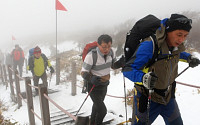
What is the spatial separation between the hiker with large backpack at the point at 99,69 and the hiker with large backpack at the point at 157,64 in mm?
895

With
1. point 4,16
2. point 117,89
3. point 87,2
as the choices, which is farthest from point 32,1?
point 117,89

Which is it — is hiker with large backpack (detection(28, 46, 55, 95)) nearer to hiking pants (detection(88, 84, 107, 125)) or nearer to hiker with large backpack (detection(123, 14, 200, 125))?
hiking pants (detection(88, 84, 107, 125))

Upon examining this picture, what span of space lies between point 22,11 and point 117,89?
73727 millimetres

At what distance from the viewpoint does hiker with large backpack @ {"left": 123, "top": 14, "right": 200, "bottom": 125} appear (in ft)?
5.91

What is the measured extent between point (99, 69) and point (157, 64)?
1.40 metres

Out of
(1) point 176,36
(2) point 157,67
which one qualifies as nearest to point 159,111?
(2) point 157,67

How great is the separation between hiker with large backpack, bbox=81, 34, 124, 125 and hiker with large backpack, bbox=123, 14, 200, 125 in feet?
2.94

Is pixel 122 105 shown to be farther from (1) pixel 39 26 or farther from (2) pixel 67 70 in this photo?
(1) pixel 39 26

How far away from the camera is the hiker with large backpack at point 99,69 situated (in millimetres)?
2930

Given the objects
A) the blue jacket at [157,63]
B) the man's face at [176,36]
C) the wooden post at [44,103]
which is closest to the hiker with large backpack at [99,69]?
the wooden post at [44,103]

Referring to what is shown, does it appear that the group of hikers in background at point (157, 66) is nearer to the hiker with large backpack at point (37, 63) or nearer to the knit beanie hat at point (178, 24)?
the knit beanie hat at point (178, 24)

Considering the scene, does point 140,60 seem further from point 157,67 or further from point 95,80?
point 95,80

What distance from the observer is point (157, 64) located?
6.27 ft

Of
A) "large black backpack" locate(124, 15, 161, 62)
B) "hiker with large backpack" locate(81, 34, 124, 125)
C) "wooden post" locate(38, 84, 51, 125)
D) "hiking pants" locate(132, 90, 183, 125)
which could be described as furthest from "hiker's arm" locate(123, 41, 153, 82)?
"wooden post" locate(38, 84, 51, 125)
